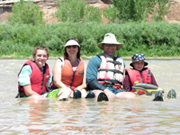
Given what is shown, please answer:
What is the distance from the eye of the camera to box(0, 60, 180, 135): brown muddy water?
3875 millimetres

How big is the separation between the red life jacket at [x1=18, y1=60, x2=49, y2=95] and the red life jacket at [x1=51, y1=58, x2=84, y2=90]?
32cm

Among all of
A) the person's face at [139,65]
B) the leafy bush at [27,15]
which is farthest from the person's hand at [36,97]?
the leafy bush at [27,15]

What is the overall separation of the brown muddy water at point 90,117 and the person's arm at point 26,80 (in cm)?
14

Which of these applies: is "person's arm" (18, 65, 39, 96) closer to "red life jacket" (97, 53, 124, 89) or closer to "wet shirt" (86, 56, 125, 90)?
"wet shirt" (86, 56, 125, 90)

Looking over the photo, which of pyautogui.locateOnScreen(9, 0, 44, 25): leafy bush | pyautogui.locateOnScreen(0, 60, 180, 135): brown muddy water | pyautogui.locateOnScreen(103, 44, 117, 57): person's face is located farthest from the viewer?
pyautogui.locateOnScreen(9, 0, 44, 25): leafy bush

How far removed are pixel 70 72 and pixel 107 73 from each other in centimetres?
59

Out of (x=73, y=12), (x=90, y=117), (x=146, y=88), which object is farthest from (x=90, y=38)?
(x=90, y=117)

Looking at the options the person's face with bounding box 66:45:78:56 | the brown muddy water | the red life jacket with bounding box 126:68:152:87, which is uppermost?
the person's face with bounding box 66:45:78:56

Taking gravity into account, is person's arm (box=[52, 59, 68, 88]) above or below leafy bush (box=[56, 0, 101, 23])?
below

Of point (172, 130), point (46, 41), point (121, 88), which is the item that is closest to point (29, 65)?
point (121, 88)

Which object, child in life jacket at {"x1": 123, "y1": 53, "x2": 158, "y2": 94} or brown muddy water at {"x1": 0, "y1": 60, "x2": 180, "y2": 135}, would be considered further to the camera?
child in life jacket at {"x1": 123, "y1": 53, "x2": 158, "y2": 94}

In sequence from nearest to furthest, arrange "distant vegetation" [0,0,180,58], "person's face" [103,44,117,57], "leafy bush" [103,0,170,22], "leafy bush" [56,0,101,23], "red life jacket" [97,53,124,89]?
1. "red life jacket" [97,53,124,89]
2. "person's face" [103,44,117,57]
3. "distant vegetation" [0,0,180,58]
4. "leafy bush" [103,0,170,22]
5. "leafy bush" [56,0,101,23]

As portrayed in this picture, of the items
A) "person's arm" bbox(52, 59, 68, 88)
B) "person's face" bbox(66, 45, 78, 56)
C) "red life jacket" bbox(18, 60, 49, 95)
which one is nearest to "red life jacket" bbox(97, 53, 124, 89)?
"person's face" bbox(66, 45, 78, 56)

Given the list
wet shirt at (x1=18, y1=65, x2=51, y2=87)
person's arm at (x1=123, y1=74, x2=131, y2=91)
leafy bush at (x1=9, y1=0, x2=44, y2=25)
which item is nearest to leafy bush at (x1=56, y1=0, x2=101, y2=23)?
leafy bush at (x1=9, y1=0, x2=44, y2=25)
